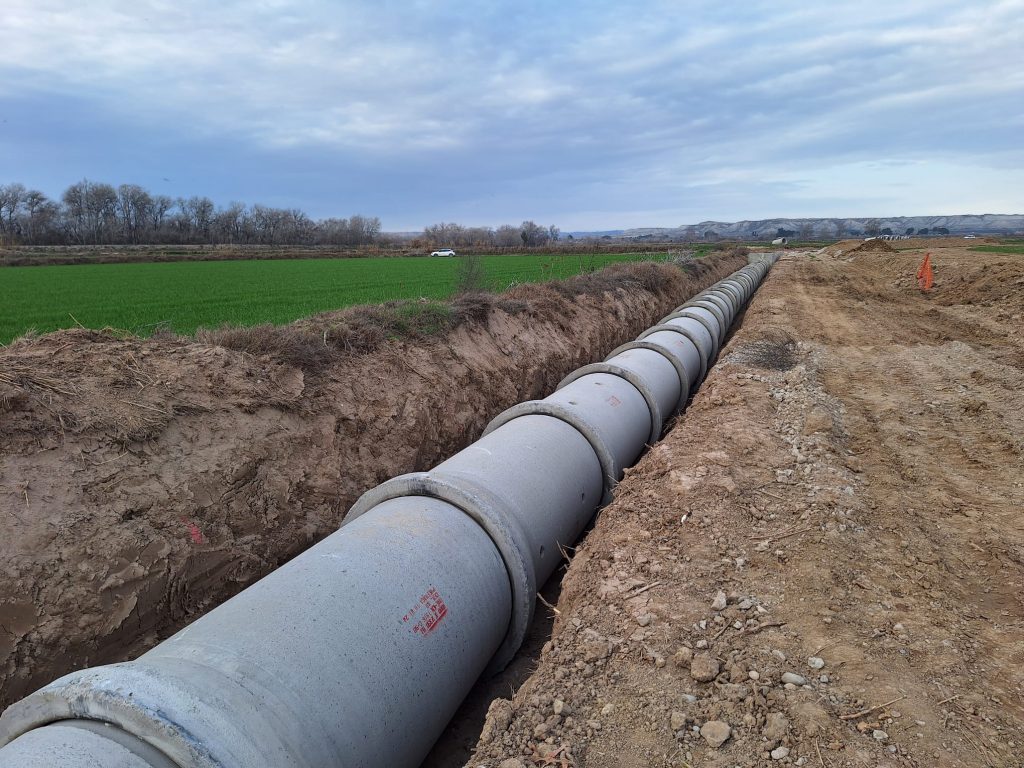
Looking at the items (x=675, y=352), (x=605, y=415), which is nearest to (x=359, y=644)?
(x=605, y=415)

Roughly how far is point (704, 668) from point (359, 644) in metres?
1.68

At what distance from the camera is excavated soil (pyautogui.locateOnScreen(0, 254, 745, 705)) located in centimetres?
386

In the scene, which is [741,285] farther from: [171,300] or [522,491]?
[522,491]

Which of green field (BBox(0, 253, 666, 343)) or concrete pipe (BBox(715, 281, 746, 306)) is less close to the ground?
green field (BBox(0, 253, 666, 343))

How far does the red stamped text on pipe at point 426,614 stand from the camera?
2686mm

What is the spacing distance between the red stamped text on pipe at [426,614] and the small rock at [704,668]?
49.8 inches

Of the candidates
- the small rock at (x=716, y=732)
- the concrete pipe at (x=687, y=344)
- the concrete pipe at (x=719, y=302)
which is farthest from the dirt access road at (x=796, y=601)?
the concrete pipe at (x=719, y=302)

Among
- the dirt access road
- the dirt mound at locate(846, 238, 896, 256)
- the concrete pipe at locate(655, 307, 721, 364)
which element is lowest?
the dirt access road

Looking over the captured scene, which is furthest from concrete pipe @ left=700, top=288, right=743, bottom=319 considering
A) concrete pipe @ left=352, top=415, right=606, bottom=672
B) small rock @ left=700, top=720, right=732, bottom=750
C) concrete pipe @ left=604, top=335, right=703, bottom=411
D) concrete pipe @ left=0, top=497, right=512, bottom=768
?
small rock @ left=700, top=720, right=732, bottom=750

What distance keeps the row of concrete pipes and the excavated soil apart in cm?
176

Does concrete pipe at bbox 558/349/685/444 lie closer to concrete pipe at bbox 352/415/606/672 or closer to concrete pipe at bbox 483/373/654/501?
concrete pipe at bbox 483/373/654/501

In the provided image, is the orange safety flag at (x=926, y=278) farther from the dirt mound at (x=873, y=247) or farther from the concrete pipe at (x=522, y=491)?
the dirt mound at (x=873, y=247)

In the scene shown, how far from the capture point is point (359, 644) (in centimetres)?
244

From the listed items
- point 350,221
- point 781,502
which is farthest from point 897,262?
point 350,221
